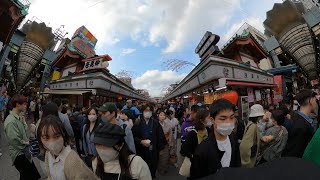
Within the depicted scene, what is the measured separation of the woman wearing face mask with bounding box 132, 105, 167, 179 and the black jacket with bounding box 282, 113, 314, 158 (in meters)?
2.98

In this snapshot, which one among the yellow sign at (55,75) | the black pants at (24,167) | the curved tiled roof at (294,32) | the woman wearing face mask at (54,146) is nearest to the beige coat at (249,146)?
the woman wearing face mask at (54,146)

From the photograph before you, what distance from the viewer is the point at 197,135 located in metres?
4.18

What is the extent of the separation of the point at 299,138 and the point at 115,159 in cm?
271

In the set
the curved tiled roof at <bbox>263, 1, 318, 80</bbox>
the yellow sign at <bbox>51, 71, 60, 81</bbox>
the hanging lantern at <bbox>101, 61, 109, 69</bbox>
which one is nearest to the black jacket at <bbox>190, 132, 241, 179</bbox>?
the hanging lantern at <bbox>101, 61, 109, 69</bbox>

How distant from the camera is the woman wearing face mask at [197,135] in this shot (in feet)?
12.8

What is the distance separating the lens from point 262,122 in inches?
211

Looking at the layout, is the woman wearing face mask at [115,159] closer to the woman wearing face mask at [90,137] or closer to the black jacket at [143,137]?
the woman wearing face mask at [90,137]

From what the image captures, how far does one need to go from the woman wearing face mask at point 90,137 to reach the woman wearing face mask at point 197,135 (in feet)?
5.90

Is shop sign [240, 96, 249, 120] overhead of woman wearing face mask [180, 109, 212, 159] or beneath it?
overhead

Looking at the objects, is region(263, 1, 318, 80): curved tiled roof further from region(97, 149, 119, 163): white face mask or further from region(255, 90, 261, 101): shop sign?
region(97, 149, 119, 163): white face mask

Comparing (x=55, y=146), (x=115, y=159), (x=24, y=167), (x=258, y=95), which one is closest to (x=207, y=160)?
(x=115, y=159)

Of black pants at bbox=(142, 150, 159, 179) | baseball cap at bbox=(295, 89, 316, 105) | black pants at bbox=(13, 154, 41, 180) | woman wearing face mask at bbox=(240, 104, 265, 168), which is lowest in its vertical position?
black pants at bbox=(142, 150, 159, 179)

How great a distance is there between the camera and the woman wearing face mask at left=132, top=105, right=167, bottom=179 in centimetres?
562

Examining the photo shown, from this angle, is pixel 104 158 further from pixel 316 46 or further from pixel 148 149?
pixel 316 46
